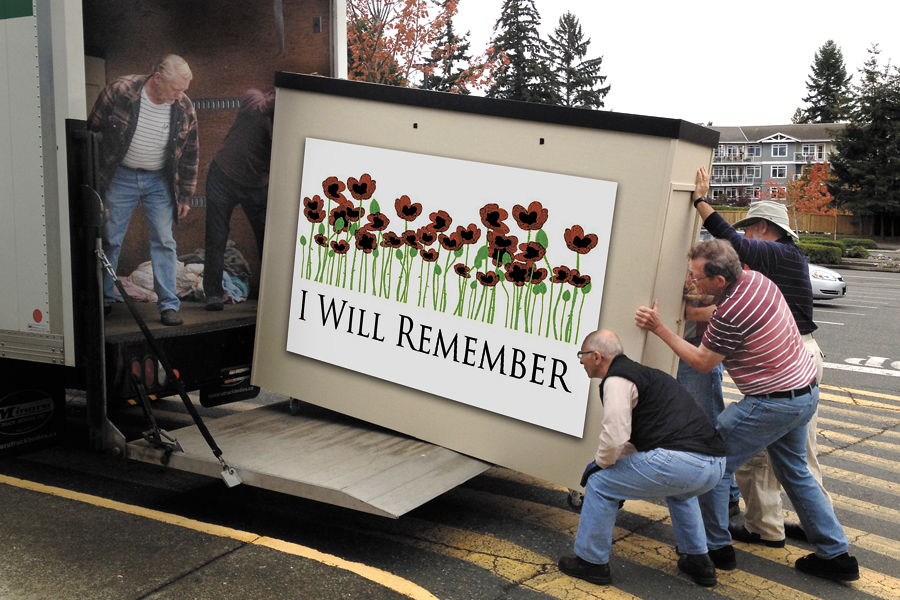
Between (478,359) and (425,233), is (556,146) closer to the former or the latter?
(425,233)

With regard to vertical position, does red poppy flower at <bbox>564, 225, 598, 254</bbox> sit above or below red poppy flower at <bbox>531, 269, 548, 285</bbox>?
above

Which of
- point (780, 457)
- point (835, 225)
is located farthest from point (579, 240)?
point (835, 225)

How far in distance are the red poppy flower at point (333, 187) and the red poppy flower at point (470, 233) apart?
0.95 metres

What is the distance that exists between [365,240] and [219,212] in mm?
1275

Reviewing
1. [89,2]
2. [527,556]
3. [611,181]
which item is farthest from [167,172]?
[527,556]

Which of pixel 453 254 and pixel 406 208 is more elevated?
pixel 406 208

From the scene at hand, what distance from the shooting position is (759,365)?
4254mm

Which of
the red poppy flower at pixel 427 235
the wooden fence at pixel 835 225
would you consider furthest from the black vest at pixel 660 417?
the wooden fence at pixel 835 225

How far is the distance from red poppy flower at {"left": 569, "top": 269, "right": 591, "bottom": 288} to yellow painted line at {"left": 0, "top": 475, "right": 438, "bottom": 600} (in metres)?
1.85

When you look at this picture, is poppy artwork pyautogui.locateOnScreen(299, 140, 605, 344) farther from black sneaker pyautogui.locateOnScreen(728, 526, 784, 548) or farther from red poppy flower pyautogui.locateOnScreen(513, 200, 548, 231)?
black sneaker pyautogui.locateOnScreen(728, 526, 784, 548)

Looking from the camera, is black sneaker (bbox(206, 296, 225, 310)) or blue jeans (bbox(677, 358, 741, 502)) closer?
blue jeans (bbox(677, 358, 741, 502))

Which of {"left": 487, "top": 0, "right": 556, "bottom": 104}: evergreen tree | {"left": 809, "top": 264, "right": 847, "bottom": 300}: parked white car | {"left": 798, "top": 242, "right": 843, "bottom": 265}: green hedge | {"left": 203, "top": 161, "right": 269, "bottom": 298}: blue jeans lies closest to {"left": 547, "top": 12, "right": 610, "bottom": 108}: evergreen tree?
{"left": 487, "top": 0, "right": 556, "bottom": 104}: evergreen tree

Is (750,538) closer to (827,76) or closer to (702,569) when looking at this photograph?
(702,569)

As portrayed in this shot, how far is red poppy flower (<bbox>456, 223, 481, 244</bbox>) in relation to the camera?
4812mm
